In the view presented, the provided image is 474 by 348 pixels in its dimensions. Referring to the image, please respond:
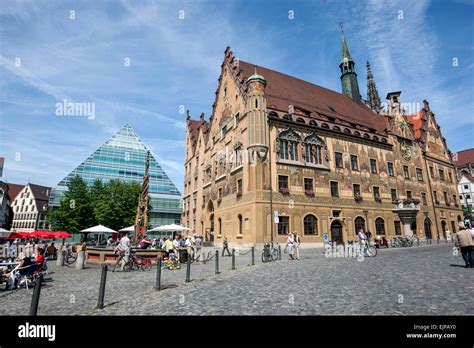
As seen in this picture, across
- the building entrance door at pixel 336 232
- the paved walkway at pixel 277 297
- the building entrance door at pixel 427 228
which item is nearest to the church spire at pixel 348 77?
the building entrance door at pixel 427 228

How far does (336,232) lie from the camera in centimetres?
2717

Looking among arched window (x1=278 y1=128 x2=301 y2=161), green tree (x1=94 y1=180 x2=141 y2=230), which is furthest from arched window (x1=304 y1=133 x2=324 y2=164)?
green tree (x1=94 y1=180 x2=141 y2=230)

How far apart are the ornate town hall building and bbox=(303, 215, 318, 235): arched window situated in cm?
10

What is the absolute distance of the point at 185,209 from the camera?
44906 millimetres

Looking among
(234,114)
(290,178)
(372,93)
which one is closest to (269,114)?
(234,114)

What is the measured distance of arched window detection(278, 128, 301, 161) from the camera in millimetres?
26469

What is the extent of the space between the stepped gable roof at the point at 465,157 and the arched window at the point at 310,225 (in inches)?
2883

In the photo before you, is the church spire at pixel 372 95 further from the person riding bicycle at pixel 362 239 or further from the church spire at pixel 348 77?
the person riding bicycle at pixel 362 239

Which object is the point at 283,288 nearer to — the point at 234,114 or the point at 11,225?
the point at 234,114

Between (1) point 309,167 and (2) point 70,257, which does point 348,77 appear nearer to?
(1) point 309,167

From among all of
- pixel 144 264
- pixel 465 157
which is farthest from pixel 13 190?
pixel 465 157

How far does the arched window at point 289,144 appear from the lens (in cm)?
2647

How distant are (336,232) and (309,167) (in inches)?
286

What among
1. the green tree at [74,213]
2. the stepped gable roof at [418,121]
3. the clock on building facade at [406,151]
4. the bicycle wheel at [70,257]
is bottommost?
the bicycle wheel at [70,257]
